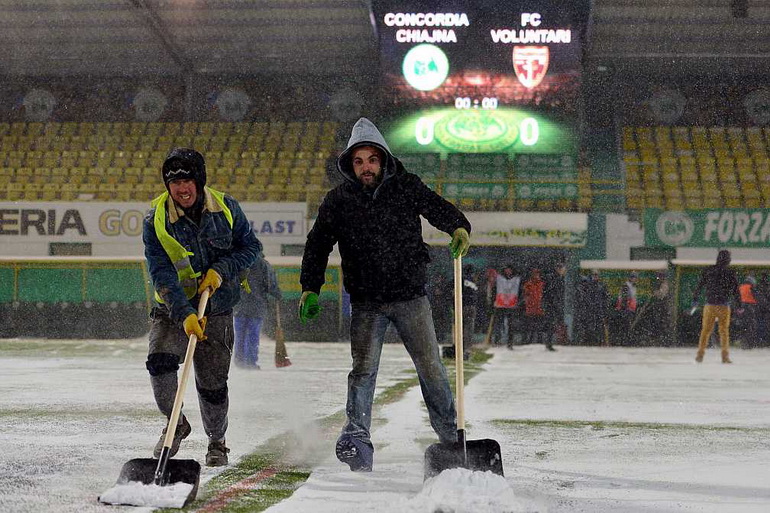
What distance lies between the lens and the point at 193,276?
486cm

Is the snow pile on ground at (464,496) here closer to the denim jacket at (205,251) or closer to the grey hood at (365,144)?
the denim jacket at (205,251)

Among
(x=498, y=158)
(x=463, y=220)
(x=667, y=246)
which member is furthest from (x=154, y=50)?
(x=463, y=220)

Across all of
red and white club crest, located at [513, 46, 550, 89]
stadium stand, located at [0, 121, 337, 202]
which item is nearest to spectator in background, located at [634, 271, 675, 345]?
red and white club crest, located at [513, 46, 550, 89]

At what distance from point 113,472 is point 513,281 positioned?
1495 centimetres

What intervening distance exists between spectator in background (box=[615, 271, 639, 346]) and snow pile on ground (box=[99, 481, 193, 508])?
55.6ft

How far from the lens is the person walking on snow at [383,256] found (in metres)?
4.96

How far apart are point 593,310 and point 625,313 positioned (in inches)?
24.1

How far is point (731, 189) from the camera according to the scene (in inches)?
896

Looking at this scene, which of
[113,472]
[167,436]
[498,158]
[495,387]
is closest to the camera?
[167,436]

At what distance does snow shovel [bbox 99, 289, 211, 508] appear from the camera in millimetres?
3895

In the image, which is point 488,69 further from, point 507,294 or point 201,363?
point 201,363

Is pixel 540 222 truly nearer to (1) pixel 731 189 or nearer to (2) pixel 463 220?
(1) pixel 731 189

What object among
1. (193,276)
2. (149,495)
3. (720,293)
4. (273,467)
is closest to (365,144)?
(193,276)

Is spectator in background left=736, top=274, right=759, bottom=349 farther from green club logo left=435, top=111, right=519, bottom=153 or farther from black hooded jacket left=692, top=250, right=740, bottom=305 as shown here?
green club logo left=435, top=111, right=519, bottom=153
